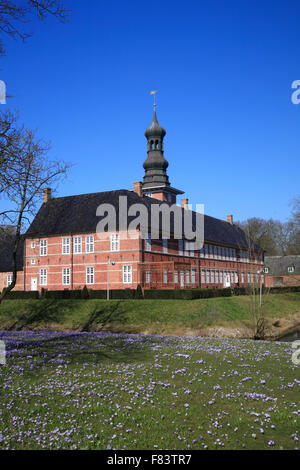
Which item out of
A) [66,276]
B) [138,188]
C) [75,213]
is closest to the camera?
[66,276]

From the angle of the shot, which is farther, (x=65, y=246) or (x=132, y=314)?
(x=65, y=246)

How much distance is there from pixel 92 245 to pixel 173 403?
1323 inches

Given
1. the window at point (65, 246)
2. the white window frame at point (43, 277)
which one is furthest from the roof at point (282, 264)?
the white window frame at point (43, 277)

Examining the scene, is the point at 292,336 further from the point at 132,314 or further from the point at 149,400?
the point at 149,400

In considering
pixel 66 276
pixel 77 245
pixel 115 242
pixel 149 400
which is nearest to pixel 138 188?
pixel 115 242

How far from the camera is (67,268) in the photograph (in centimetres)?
4259

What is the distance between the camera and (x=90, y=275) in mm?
40938

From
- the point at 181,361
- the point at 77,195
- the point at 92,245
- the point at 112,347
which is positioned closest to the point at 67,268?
the point at 92,245

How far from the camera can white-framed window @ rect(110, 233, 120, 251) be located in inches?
1563

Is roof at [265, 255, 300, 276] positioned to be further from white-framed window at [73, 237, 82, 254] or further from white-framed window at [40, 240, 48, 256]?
white-framed window at [40, 240, 48, 256]

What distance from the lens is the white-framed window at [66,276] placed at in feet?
139

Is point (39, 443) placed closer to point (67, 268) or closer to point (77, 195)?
point (67, 268)

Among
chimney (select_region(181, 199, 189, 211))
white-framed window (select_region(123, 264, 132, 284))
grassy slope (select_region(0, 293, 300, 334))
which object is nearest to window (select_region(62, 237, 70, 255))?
white-framed window (select_region(123, 264, 132, 284))

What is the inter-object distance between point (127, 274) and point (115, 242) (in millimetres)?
3444
